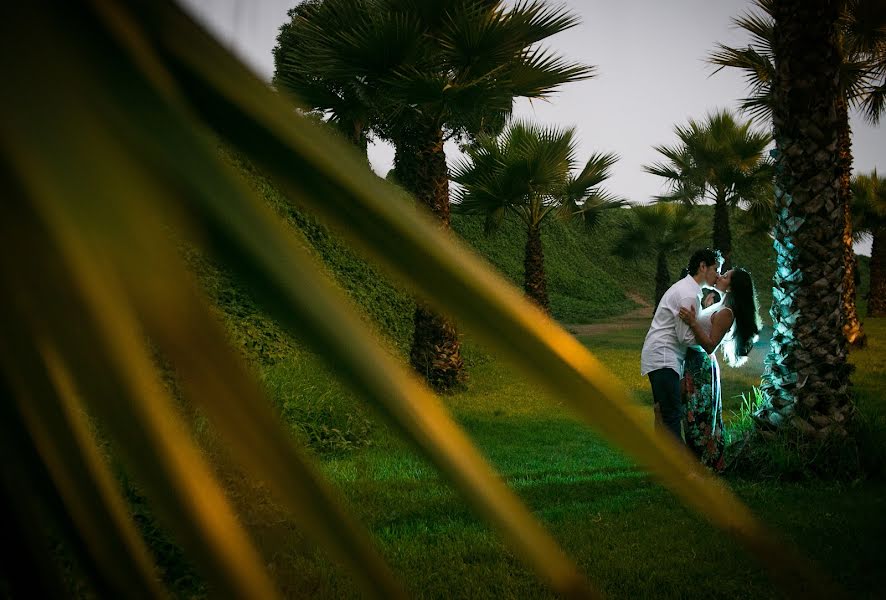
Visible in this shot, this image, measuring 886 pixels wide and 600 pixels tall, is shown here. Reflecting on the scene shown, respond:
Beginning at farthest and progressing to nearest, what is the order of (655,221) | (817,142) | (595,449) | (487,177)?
(655,221)
(487,177)
(595,449)
(817,142)

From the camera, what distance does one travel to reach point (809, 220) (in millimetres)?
4676

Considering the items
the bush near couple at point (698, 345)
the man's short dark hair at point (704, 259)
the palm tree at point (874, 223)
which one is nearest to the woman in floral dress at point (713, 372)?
the bush near couple at point (698, 345)

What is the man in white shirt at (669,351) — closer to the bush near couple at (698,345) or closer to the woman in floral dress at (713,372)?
the bush near couple at (698,345)

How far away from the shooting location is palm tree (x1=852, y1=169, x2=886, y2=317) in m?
21.3

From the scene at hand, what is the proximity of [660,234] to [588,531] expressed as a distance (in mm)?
22610

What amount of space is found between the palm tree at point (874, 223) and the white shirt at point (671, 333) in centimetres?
2091

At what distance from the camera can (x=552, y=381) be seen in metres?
0.21

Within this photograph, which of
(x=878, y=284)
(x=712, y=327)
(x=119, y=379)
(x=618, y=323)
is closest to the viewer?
(x=119, y=379)

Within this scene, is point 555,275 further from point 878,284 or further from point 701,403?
point 701,403

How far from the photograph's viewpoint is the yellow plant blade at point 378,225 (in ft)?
0.65

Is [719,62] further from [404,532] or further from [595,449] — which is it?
[404,532]

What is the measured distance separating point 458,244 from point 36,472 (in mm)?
216

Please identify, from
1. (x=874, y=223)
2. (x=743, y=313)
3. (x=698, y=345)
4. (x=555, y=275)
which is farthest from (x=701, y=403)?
(x=555, y=275)

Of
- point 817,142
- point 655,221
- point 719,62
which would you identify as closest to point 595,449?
point 817,142
